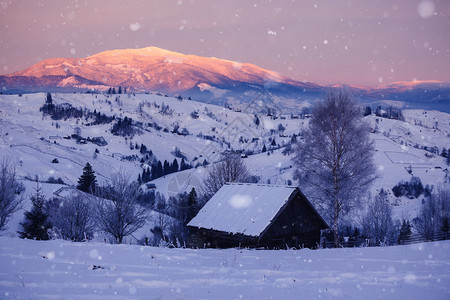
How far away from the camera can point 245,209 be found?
2044 cm

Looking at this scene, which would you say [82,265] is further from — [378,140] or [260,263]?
[378,140]

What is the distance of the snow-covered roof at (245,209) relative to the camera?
61.8 feet

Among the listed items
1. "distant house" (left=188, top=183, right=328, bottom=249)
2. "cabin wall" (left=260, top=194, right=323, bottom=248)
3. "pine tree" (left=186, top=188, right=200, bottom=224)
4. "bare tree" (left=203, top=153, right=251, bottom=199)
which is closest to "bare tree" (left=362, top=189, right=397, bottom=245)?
"bare tree" (left=203, top=153, right=251, bottom=199)

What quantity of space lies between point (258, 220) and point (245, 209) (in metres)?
1.73

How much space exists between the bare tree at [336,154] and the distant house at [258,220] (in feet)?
5.06

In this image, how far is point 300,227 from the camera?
2114 cm

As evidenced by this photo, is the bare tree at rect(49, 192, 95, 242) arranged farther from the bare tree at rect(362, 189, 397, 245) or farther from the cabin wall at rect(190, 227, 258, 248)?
the bare tree at rect(362, 189, 397, 245)

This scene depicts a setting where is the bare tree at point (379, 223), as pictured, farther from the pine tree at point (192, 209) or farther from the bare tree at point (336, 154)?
the bare tree at point (336, 154)

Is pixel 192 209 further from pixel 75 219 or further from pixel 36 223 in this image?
pixel 36 223

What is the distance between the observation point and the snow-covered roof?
1883 centimetres

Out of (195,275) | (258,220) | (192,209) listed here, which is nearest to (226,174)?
(192,209)

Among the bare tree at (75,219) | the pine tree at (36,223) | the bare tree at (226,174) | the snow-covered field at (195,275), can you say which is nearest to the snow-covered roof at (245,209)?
the snow-covered field at (195,275)

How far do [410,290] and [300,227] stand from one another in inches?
551

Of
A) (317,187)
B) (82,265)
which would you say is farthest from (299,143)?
(82,265)
